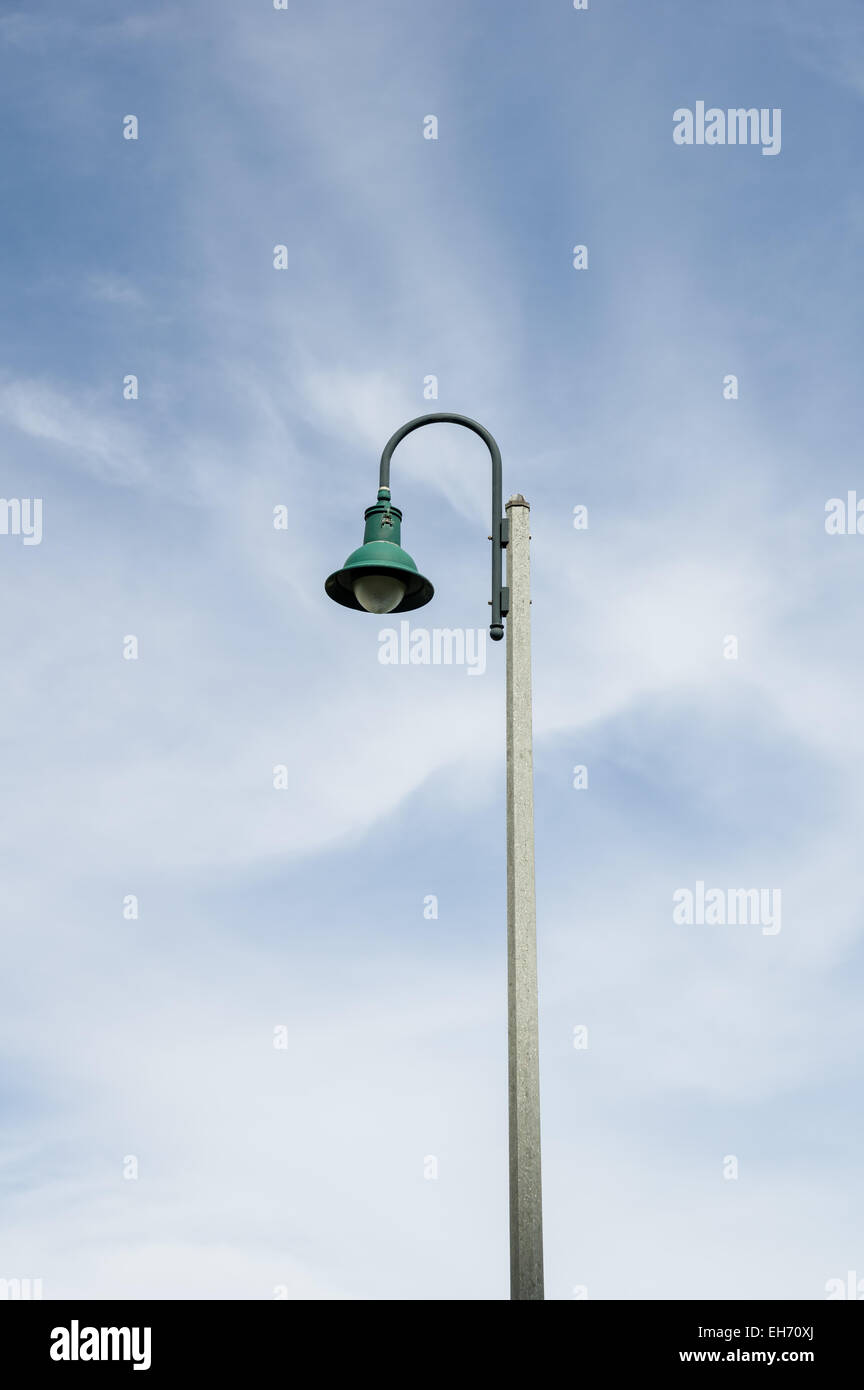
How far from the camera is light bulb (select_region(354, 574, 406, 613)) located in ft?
28.8

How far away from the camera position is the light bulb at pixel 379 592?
8789 mm

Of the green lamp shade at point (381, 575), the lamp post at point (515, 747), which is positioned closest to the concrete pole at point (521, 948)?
the lamp post at point (515, 747)

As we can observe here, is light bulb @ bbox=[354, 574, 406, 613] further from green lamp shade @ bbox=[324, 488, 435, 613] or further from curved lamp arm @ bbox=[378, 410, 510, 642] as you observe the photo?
curved lamp arm @ bbox=[378, 410, 510, 642]

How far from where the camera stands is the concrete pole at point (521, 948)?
6789 millimetres

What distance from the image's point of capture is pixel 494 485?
8625mm

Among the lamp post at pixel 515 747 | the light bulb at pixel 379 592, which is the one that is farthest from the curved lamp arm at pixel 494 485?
the light bulb at pixel 379 592

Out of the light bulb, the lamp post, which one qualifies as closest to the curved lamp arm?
the lamp post

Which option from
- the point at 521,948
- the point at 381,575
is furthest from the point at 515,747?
the point at 381,575

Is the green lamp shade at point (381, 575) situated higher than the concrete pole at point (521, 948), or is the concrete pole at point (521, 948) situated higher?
the green lamp shade at point (381, 575)

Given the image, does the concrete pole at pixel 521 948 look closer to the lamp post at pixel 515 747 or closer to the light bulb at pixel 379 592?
the lamp post at pixel 515 747

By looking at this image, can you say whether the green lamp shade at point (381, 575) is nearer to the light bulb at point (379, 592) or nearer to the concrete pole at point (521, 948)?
the light bulb at point (379, 592)

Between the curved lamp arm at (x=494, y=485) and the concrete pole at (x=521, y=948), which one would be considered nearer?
the concrete pole at (x=521, y=948)

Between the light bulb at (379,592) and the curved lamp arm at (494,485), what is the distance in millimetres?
750
